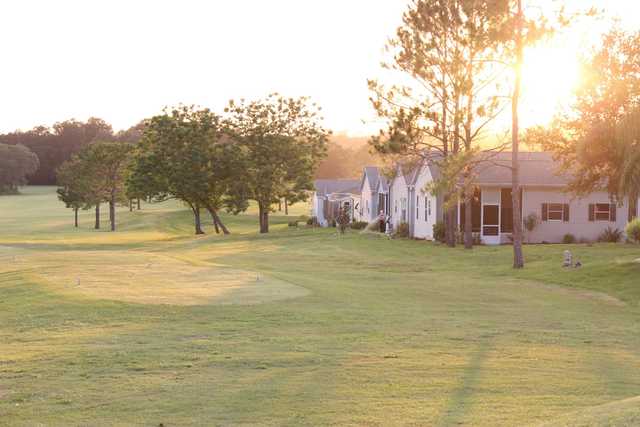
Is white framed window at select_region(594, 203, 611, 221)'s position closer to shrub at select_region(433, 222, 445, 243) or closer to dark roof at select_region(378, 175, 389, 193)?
shrub at select_region(433, 222, 445, 243)

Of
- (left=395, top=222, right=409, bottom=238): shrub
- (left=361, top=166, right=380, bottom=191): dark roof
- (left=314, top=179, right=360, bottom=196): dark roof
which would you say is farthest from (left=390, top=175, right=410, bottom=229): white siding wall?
(left=314, top=179, right=360, bottom=196): dark roof

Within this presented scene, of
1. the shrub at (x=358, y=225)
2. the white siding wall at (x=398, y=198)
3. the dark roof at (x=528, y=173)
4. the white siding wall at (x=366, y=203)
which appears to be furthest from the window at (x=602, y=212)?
the white siding wall at (x=366, y=203)

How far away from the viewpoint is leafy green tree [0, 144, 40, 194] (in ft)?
434

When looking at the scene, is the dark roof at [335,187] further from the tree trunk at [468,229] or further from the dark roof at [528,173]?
the tree trunk at [468,229]

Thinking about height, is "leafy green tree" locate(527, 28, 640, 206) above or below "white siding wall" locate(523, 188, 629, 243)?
above

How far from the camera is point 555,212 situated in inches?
1927

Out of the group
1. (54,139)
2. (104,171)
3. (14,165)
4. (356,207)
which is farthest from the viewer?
(54,139)

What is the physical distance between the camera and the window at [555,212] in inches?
1924

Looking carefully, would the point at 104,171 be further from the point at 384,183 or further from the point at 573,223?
the point at 573,223

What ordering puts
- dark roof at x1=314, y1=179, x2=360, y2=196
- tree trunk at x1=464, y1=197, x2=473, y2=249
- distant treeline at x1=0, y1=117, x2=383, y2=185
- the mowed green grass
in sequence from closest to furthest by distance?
the mowed green grass → tree trunk at x1=464, y1=197, x2=473, y2=249 → dark roof at x1=314, y1=179, x2=360, y2=196 → distant treeline at x1=0, y1=117, x2=383, y2=185

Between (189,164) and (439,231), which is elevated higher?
(189,164)

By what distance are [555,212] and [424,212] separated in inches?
307

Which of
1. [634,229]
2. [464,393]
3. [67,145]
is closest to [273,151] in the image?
[634,229]

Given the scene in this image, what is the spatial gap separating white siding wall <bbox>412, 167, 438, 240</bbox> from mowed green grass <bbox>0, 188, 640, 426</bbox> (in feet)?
65.7
